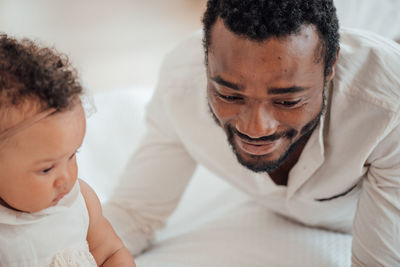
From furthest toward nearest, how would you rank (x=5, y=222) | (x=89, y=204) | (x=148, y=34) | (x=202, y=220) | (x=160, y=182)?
(x=148, y=34) < (x=202, y=220) < (x=160, y=182) < (x=89, y=204) < (x=5, y=222)

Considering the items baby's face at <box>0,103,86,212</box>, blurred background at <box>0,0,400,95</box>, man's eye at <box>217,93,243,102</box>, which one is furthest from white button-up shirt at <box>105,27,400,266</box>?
blurred background at <box>0,0,400,95</box>

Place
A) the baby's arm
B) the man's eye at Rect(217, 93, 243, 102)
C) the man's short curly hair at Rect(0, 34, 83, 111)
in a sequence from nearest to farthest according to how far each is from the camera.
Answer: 1. the man's short curly hair at Rect(0, 34, 83, 111)
2. the baby's arm
3. the man's eye at Rect(217, 93, 243, 102)

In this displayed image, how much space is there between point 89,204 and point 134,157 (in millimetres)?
574

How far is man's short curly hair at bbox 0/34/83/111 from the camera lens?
65 centimetres

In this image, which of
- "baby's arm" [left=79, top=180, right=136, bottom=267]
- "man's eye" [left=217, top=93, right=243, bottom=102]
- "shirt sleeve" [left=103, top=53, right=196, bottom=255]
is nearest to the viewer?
"baby's arm" [left=79, top=180, right=136, bottom=267]

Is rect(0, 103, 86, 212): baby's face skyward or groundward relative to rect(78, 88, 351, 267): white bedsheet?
skyward

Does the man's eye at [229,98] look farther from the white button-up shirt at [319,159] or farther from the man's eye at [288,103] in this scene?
the white button-up shirt at [319,159]

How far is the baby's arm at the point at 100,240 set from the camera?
839 mm

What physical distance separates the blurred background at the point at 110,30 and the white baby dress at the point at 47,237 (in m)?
1.85

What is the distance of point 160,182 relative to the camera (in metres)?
1.37

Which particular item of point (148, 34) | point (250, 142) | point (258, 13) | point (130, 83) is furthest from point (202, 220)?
point (148, 34)

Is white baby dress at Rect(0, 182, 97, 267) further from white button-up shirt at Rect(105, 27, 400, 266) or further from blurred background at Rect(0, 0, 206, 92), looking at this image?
blurred background at Rect(0, 0, 206, 92)

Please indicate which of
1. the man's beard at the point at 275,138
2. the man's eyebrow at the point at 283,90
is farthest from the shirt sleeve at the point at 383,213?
the man's eyebrow at the point at 283,90

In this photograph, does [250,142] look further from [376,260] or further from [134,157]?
[134,157]
